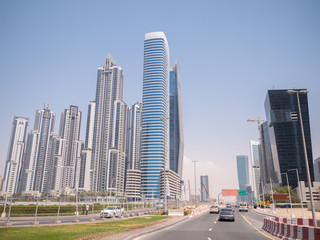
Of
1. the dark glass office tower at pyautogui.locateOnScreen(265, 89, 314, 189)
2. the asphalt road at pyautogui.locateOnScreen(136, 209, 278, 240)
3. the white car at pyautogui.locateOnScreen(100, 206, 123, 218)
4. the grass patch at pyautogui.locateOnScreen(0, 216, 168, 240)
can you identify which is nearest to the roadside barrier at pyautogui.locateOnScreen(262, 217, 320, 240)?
the asphalt road at pyautogui.locateOnScreen(136, 209, 278, 240)

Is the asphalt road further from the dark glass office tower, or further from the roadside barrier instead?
the dark glass office tower

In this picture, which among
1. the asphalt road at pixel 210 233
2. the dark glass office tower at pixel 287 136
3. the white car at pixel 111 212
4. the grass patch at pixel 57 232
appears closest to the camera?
the grass patch at pixel 57 232

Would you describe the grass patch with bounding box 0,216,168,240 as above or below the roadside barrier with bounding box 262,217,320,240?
below

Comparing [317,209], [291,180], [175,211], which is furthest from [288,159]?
[175,211]

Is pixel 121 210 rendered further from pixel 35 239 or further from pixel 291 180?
pixel 291 180

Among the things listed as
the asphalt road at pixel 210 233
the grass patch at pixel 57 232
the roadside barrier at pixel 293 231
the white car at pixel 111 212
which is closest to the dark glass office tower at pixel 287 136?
the white car at pixel 111 212

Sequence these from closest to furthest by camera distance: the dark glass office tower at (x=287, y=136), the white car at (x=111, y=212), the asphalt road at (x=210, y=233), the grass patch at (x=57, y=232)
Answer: the grass patch at (x=57, y=232), the asphalt road at (x=210, y=233), the white car at (x=111, y=212), the dark glass office tower at (x=287, y=136)

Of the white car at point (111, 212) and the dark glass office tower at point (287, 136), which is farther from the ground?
the dark glass office tower at point (287, 136)

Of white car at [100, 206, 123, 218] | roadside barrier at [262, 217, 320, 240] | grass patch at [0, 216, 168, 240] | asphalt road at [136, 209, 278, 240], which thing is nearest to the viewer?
roadside barrier at [262, 217, 320, 240]

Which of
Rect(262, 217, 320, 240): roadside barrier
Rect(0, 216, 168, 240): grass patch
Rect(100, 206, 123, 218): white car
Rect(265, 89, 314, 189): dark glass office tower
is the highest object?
Rect(265, 89, 314, 189): dark glass office tower

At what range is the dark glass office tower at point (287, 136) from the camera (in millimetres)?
184375

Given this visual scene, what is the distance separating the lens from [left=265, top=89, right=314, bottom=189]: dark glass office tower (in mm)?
184375

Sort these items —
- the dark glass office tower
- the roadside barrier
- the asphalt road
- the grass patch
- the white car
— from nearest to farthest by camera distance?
the roadside barrier → the grass patch → the asphalt road → the white car → the dark glass office tower

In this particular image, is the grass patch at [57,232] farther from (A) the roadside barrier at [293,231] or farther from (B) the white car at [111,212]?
(B) the white car at [111,212]
